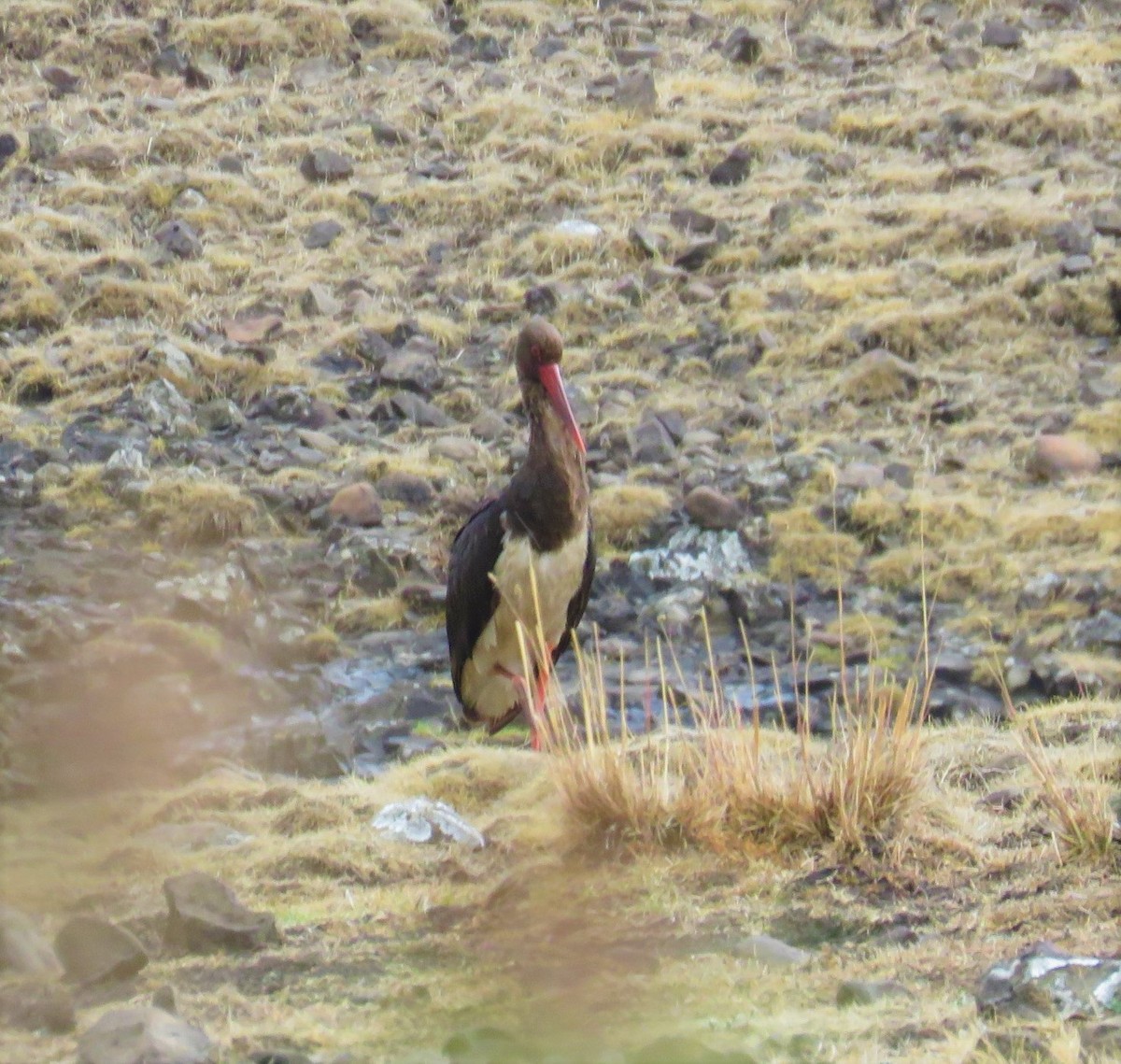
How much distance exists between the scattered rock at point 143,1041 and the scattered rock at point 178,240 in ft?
30.8

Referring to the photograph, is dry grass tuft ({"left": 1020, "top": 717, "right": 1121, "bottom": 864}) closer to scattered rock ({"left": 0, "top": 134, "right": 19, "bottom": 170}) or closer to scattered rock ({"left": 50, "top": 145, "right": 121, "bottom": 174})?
scattered rock ({"left": 50, "top": 145, "right": 121, "bottom": 174})

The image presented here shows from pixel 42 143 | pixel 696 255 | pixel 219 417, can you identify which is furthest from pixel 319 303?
pixel 42 143

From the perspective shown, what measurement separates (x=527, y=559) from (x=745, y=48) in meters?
8.67

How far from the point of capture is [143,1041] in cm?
359

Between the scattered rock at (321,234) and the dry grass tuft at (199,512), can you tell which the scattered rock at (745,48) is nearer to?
the scattered rock at (321,234)

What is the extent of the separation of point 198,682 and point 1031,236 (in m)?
6.24

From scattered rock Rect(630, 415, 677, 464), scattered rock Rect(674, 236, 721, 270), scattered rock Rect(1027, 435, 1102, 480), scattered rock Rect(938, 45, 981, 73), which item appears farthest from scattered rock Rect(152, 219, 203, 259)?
scattered rock Rect(938, 45, 981, 73)

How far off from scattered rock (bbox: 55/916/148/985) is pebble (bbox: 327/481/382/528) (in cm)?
536

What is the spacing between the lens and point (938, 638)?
8.66 m

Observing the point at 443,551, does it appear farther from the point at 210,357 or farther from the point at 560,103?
the point at 560,103

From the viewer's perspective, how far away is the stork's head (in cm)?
782

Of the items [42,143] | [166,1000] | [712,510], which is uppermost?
[42,143]

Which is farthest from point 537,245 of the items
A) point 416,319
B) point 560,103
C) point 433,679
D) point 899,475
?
point 433,679

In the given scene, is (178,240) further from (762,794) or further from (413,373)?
(762,794)
